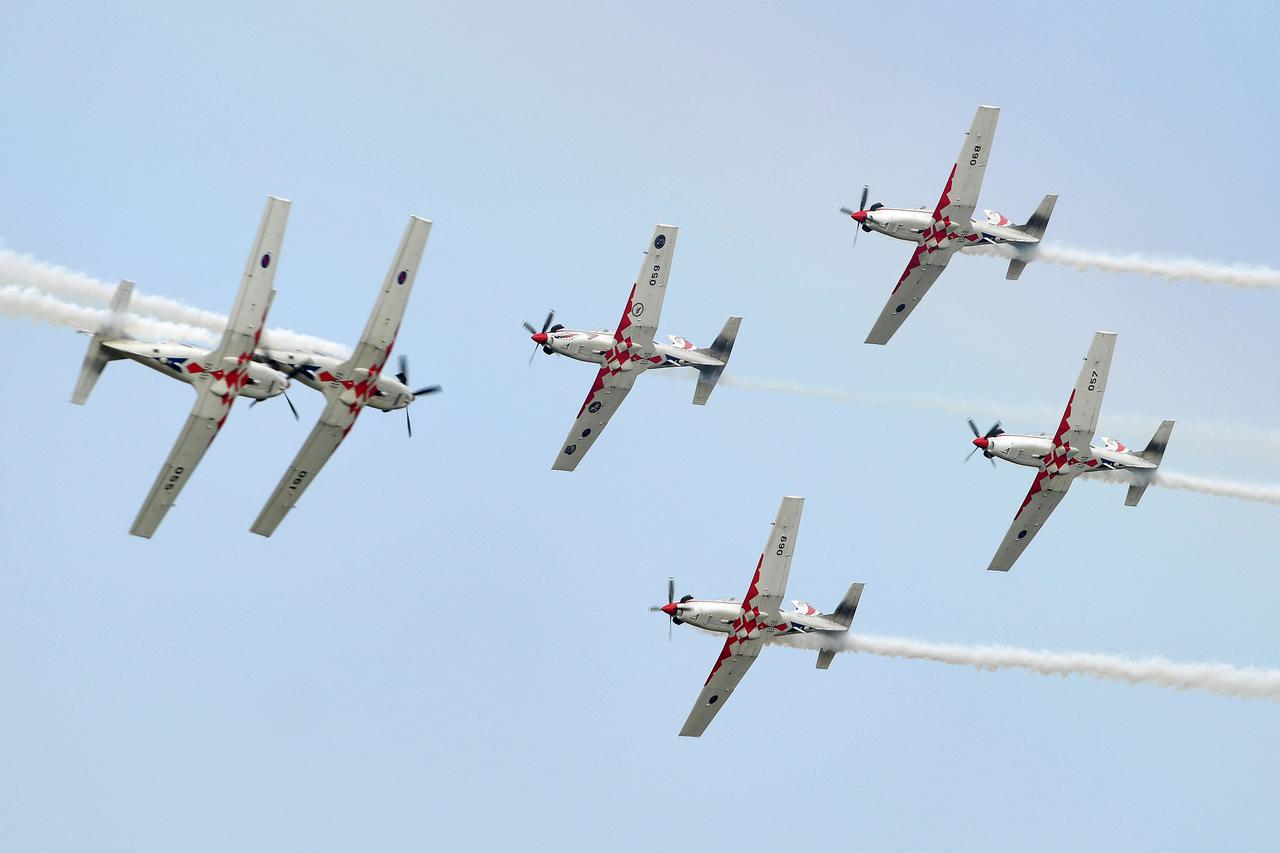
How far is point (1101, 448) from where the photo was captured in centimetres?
9419

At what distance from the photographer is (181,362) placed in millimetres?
83438

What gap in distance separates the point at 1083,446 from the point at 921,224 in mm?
9598

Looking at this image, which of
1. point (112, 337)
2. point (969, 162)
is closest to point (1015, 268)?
point (969, 162)

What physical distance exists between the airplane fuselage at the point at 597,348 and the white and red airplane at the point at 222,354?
1179 cm

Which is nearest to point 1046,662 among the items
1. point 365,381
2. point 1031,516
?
point 1031,516

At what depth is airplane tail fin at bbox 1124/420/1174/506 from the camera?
94.4 metres

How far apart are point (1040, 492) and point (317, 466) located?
1019 inches

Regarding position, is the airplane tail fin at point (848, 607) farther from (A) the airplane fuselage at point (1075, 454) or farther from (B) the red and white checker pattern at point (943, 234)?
(B) the red and white checker pattern at point (943, 234)

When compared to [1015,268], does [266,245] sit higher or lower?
lower

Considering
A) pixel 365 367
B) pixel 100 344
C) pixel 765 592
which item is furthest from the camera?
pixel 765 592

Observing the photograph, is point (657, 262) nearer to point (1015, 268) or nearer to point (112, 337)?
point (1015, 268)

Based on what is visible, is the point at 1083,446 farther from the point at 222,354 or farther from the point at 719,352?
the point at 222,354

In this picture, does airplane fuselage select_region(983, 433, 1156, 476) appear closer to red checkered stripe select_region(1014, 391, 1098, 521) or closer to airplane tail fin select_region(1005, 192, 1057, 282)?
red checkered stripe select_region(1014, 391, 1098, 521)

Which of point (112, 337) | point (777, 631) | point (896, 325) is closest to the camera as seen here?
point (112, 337)
